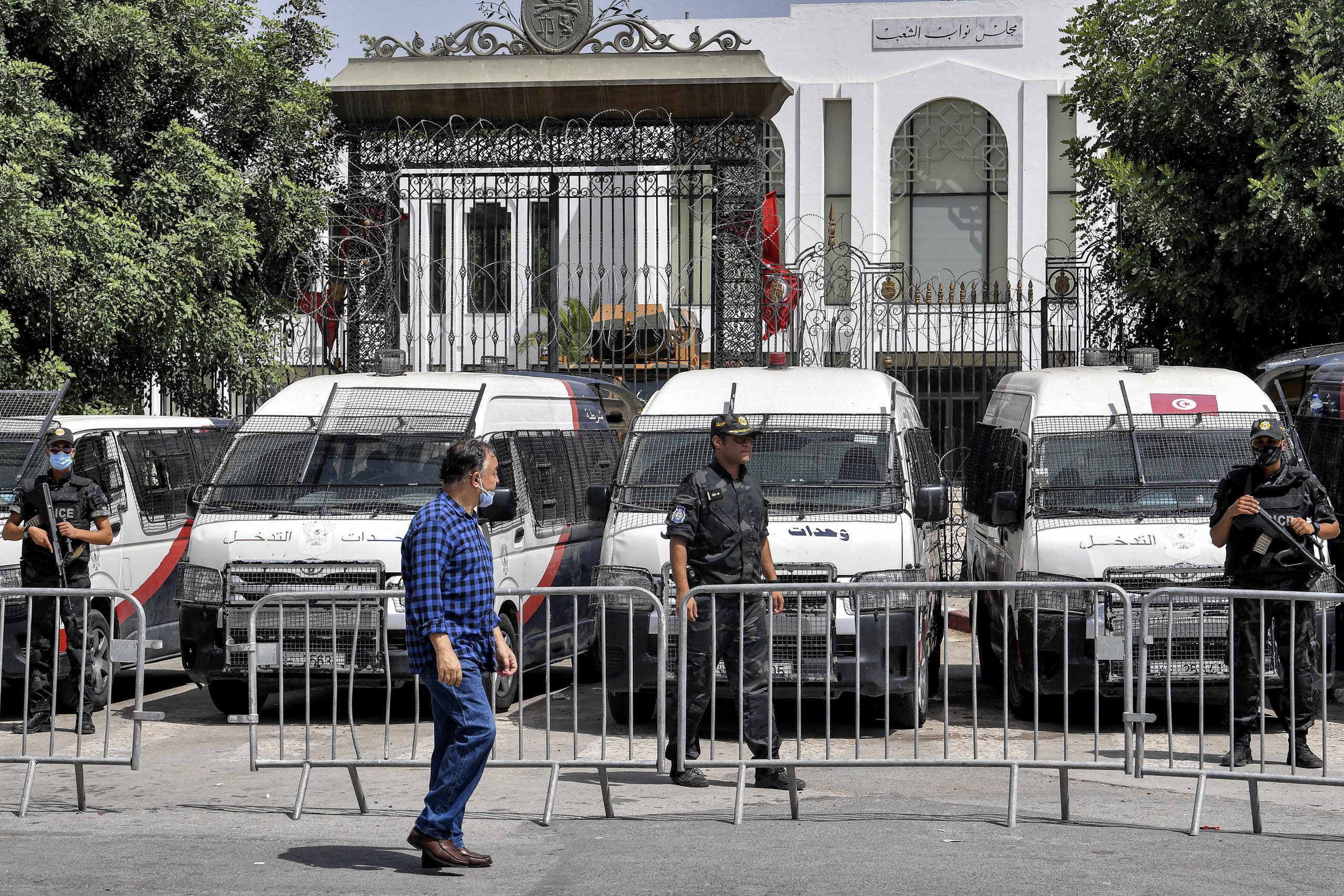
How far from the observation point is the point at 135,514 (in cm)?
1130

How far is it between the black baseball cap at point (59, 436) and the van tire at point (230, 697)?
1.81 metres

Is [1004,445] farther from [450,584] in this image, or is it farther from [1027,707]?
[450,584]

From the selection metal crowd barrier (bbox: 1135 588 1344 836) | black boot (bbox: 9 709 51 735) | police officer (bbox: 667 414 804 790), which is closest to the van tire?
black boot (bbox: 9 709 51 735)

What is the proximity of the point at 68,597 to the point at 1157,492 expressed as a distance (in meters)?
6.90

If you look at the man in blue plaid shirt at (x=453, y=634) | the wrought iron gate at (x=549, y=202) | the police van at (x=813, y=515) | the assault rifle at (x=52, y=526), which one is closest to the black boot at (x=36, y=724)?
the assault rifle at (x=52, y=526)

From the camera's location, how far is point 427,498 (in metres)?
10.4

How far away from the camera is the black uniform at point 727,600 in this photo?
7.75 meters

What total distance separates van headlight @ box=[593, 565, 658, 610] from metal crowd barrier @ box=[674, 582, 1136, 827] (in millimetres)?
883

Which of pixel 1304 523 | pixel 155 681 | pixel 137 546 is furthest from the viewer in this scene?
pixel 155 681

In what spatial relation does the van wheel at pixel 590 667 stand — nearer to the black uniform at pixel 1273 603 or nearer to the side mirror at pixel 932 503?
the side mirror at pixel 932 503

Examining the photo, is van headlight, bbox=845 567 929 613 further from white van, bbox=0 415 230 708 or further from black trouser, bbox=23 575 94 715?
white van, bbox=0 415 230 708

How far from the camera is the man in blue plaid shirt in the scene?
630cm

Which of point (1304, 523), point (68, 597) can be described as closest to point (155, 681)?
point (68, 597)

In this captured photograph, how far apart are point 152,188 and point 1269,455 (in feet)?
37.3
